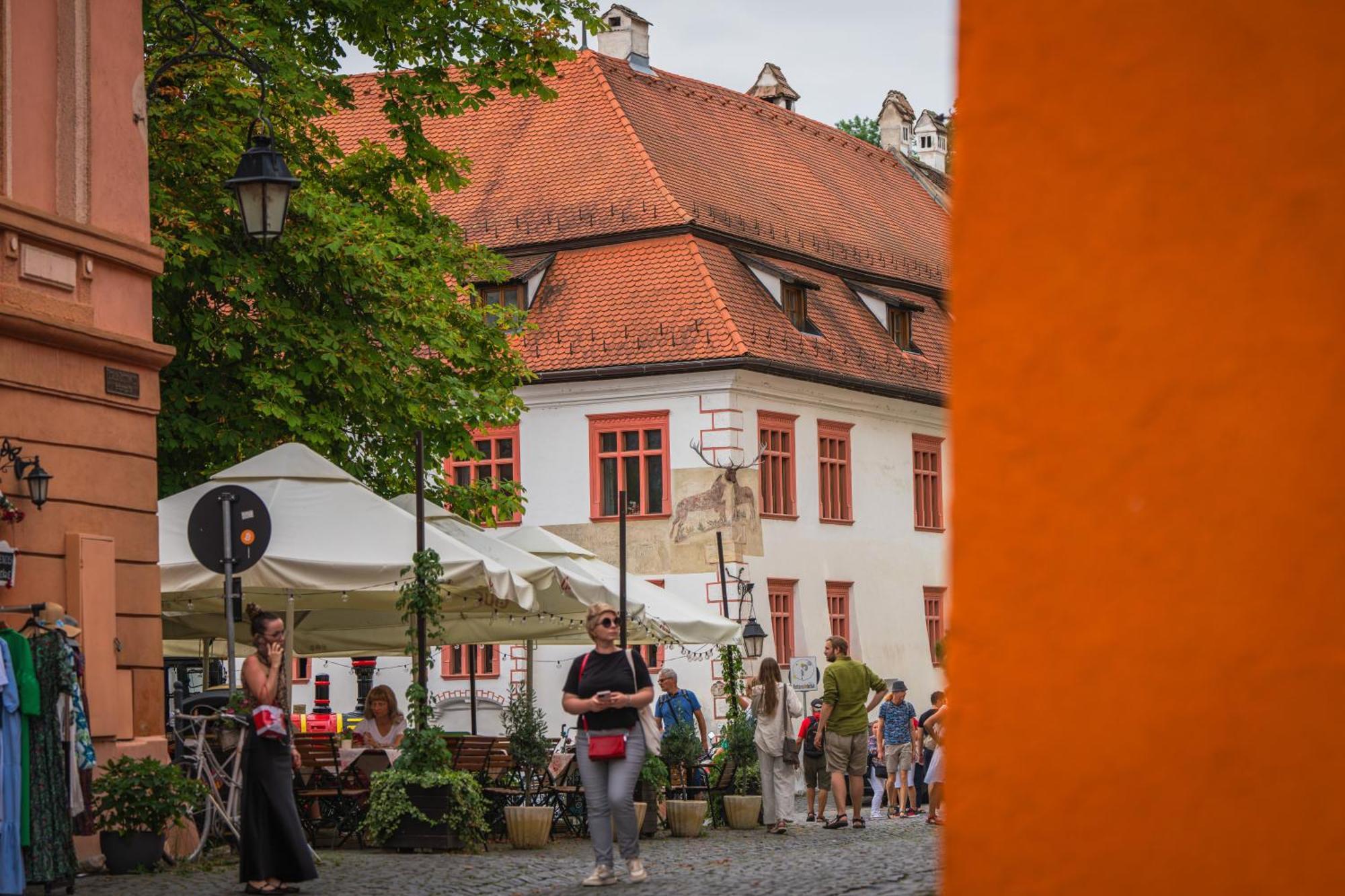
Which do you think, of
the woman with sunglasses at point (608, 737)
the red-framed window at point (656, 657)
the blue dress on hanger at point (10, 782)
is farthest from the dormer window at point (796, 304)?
the blue dress on hanger at point (10, 782)

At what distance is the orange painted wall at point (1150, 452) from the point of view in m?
2.55

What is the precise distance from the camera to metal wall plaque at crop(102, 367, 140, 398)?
1430 centimetres

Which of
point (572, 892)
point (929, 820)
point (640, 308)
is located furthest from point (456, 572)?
point (640, 308)

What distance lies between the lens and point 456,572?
1539 cm

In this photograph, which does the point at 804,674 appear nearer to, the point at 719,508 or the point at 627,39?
the point at 719,508

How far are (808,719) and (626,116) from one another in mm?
19307

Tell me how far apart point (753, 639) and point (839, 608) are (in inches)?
258

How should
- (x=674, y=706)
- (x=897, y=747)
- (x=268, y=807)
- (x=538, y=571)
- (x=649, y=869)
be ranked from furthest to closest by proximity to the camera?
1. (x=897, y=747)
2. (x=674, y=706)
3. (x=538, y=571)
4. (x=649, y=869)
5. (x=268, y=807)

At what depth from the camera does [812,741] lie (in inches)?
915

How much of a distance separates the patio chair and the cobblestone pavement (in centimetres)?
47

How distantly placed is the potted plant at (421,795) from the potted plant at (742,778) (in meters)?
5.19

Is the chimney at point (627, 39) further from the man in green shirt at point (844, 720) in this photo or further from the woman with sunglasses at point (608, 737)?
the woman with sunglasses at point (608, 737)

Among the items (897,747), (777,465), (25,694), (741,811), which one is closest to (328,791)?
(25,694)

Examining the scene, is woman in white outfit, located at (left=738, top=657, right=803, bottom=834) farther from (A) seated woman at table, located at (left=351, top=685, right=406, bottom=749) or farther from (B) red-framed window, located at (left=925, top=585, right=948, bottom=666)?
(B) red-framed window, located at (left=925, top=585, right=948, bottom=666)
